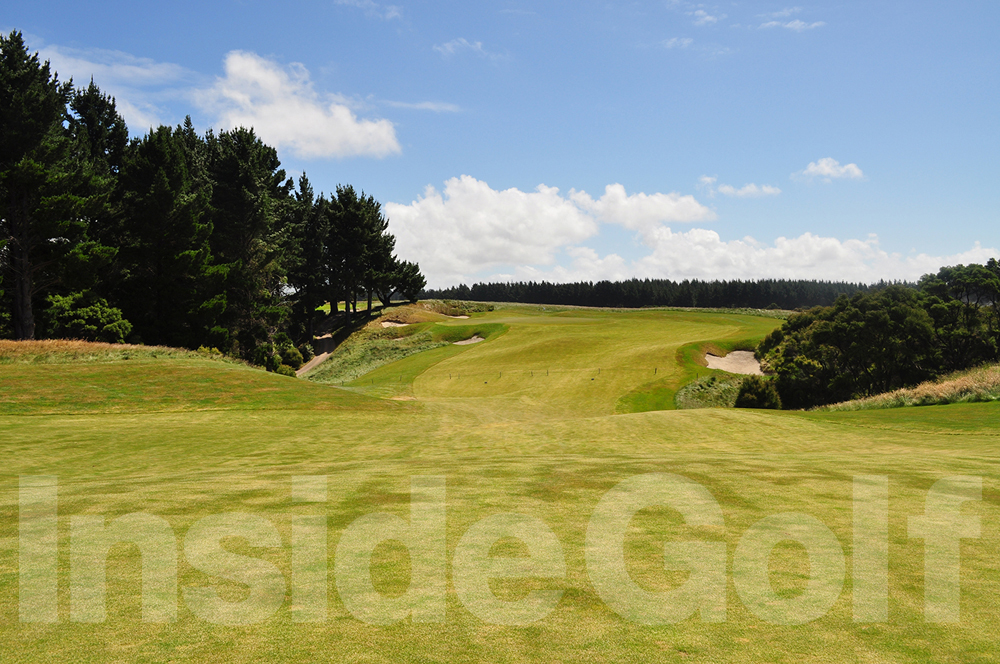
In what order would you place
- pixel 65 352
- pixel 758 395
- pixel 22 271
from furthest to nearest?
pixel 758 395 → pixel 22 271 → pixel 65 352

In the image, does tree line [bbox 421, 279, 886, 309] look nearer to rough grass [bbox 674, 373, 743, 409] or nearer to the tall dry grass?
rough grass [bbox 674, 373, 743, 409]

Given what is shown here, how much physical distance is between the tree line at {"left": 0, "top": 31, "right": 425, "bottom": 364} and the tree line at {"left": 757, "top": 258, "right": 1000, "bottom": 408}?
52479 mm

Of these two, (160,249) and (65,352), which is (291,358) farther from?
(65,352)

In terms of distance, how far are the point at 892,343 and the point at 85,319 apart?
64.8 m

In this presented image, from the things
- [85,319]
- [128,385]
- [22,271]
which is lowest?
[128,385]

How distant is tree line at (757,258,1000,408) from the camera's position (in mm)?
44875

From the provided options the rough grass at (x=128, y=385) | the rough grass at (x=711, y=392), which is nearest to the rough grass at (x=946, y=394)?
the rough grass at (x=711, y=392)

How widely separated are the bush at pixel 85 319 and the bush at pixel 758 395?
50.2 m

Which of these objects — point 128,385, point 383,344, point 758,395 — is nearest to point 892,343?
point 758,395

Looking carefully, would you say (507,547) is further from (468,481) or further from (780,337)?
(780,337)

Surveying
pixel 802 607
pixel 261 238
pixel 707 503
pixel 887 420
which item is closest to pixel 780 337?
pixel 887 420

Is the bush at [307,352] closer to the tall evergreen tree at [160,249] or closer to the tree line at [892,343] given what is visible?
the tall evergreen tree at [160,249]

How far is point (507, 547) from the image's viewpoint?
21.9ft

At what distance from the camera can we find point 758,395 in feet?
137
